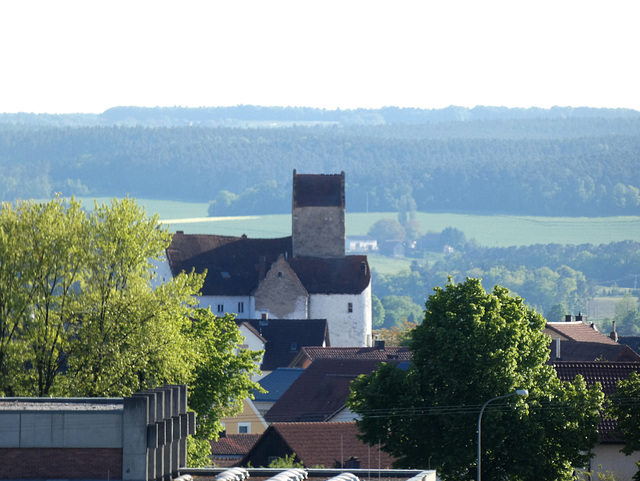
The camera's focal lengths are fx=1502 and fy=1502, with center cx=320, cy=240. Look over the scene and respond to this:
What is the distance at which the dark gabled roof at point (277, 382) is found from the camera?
111 metres

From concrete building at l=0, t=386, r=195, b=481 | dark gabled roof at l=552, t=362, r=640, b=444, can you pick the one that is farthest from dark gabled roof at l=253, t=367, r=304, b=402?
concrete building at l=0, t=386, r=195, b=481

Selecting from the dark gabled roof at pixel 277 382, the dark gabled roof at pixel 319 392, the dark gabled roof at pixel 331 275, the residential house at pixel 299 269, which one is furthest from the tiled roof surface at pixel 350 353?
the dark gabled roof at pixel 331 275

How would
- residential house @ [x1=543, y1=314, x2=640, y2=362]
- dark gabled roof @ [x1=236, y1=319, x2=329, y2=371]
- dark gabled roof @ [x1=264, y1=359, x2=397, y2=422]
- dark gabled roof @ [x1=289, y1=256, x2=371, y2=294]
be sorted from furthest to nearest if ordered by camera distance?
dark gabled roof @ [x1=289, y1=256, x2=371, y2=294] < dark gabled roof @ [x1=236, y1=319, x2=329, y2=371] < residential house @ [x1=543, y1=314, x2=640, y2=362] < dark gabled roof @ [x1=264, y1=359, x2=397, y2=422]

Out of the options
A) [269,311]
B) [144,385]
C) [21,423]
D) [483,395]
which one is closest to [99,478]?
[21,423]

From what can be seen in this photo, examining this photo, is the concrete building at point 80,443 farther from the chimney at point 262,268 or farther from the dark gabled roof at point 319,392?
the chimney at point 262,268

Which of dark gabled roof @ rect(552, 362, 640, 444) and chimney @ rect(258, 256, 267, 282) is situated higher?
chimney @ rect(258, 256, 267, 282)

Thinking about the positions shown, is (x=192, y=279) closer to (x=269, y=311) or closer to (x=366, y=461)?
(x=366, y=461)

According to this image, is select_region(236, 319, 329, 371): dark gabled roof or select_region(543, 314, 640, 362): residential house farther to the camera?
select_region(236, 319, 329, 371): dark gabled roof

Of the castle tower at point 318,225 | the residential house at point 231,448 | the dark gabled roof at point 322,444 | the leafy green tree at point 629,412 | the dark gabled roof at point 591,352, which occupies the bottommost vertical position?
the residential house at point 231,448

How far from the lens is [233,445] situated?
85375 millimetres

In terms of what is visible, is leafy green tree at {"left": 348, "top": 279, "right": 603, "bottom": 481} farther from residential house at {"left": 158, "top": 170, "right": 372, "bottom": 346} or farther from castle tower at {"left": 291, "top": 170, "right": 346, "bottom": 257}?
castle tower at {"left": 291, "top": 170, "right": 346, "bottom": 257}

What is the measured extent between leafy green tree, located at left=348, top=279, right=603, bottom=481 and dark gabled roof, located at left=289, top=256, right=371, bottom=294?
255 ft

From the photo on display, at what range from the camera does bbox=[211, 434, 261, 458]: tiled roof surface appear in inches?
3280

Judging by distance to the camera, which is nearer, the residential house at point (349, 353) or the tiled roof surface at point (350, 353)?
the residential house at point (349, 353)
